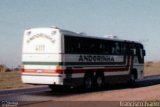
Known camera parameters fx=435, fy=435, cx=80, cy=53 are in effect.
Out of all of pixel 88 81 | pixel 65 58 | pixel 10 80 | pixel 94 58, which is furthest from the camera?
pixel 10 80

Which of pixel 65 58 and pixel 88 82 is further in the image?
pixel 88 82

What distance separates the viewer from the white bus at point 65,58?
22.7m

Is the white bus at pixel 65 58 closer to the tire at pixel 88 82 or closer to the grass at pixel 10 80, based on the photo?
the tire at pixel 88 82

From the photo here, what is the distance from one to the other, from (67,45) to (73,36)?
A: 2.94 feet

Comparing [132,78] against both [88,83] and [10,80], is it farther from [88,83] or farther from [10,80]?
[10,80]

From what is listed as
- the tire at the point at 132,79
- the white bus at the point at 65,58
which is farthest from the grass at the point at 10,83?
the tire at the point at 132,79

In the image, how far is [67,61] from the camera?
2297 centimetres

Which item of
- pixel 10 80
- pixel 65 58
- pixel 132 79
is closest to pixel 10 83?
pixel 10 80

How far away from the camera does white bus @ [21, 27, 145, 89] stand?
22734mm

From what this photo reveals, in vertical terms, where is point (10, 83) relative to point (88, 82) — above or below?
below

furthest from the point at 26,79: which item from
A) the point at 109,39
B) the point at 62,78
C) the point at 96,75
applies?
the point at 109,39

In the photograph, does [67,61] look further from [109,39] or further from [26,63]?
[109,39]

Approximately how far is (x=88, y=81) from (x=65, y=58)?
9.63ft

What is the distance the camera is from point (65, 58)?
900 inches
